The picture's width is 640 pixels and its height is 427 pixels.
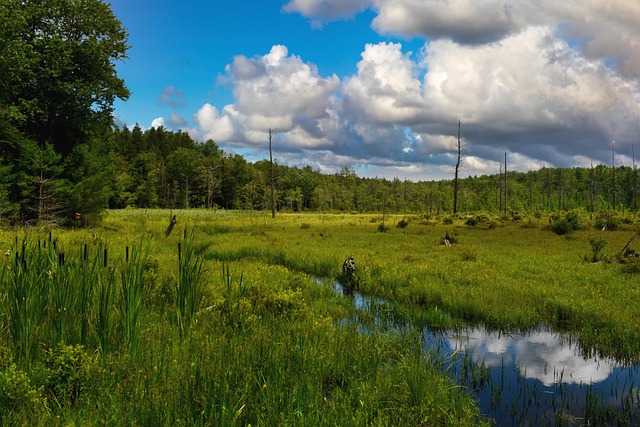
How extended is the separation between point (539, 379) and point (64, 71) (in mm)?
36795

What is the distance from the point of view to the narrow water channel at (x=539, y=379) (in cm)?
588

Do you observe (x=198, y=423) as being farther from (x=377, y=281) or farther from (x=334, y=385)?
(x=377, y=281)

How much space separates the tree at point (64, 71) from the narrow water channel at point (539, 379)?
30.6 m

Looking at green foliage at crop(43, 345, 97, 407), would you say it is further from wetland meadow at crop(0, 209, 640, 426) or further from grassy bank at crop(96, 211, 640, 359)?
grassy bank at crop(96, 211, 640, 359)

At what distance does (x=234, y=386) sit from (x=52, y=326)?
2798mm

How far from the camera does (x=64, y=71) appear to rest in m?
29.9

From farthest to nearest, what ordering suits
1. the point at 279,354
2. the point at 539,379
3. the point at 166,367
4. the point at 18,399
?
the point at 539,379
the point at 279,354
the point at 166,367
the point at 18,399

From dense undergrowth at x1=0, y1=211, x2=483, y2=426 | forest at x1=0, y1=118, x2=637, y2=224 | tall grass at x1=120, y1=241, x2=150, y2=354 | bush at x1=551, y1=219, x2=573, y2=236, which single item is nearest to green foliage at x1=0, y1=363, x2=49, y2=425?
dense undergrowth at x1=0, y1=211, x2=483, y2=426

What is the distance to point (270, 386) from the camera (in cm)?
504

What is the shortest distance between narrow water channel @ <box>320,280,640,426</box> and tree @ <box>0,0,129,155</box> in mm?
30604

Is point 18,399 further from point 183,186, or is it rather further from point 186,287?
point 183,186

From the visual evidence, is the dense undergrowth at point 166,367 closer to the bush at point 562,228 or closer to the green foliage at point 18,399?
the green foliage at point 18,399

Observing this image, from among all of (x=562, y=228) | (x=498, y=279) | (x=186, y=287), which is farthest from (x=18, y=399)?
(x=562, y=228)

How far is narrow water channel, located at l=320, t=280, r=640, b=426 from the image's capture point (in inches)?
231
